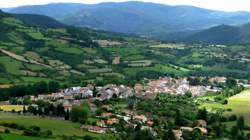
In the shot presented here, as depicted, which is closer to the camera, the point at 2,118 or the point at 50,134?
the point at 50,134

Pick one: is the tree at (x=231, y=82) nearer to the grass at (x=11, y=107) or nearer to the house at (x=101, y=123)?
the grass at (x=11, y=107)

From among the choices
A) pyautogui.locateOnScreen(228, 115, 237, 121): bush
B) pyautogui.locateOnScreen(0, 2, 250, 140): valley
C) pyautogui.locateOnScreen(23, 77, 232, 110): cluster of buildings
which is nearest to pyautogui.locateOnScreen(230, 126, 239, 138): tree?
pyautogui.locateOnScreen(0, 2, 250, 140): valley

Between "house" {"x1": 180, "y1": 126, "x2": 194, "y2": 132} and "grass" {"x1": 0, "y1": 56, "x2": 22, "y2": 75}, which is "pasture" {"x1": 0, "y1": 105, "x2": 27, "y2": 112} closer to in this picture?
"house" {"x1": 180, "y1": 126, "x2": 194, "y2": 132}

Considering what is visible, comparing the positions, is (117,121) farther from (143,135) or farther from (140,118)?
(143,135)

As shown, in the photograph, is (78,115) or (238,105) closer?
(78,115)

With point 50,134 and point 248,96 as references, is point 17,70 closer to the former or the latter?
point 248,96

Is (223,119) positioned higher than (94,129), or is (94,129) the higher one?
(94,129)

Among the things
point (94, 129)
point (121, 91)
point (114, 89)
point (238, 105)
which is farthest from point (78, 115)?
point (238, 105)

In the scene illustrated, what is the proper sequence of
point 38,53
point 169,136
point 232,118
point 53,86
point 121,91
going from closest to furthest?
point 169,136 → point 232,118 → point 121,91 → point 53,86 → point 38,53

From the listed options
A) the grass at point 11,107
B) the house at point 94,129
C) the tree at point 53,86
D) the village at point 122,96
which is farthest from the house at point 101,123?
the tree at point 53,86

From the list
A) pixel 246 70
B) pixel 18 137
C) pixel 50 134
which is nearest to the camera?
pixel 18 137

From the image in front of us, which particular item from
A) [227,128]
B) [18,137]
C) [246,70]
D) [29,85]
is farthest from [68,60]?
[18,137]
